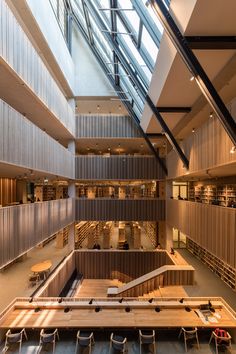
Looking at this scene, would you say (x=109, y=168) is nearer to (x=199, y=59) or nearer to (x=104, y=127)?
(x=104, y=127)

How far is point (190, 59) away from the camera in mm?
5238

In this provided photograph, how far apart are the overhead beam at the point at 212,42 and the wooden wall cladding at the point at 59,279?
31.0 feet

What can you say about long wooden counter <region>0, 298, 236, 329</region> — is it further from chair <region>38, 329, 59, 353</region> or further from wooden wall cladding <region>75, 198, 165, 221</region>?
wooden wall cladding <region>75, 198, 165, 221</region>

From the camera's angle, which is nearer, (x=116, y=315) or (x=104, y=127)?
(x=116, y=315)

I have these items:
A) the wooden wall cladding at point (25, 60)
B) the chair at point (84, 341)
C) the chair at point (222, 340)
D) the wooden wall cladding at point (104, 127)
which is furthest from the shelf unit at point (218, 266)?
the wooden wall cladding at point (25, 60)

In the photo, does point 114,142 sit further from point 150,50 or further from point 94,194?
point 150,50

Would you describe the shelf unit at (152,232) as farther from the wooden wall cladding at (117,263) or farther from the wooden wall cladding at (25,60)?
the wooden wall cladding at (25,60)

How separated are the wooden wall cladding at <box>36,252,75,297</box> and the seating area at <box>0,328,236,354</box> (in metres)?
2.24

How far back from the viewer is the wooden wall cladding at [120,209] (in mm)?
15305

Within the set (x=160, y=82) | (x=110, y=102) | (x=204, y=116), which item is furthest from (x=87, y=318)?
(x=110, y=102)

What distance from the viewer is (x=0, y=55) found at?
20.6 ft

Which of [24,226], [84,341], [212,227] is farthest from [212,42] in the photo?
[84,341]

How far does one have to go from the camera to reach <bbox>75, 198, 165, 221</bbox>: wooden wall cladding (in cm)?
1530

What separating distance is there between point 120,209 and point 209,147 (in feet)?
27.8
